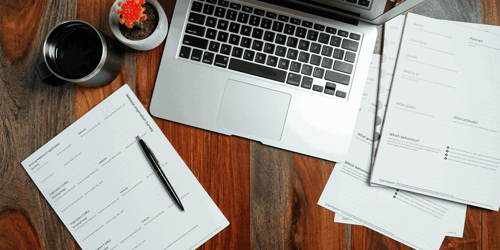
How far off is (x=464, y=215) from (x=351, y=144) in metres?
0.31

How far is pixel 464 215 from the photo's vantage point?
0.67 m

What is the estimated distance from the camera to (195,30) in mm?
616

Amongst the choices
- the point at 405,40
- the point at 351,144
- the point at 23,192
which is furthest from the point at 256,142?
the point at 23,192

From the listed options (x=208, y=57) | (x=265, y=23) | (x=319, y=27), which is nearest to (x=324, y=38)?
(x=319, y=27)

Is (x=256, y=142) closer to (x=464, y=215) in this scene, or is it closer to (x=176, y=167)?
(x=176, y=167)

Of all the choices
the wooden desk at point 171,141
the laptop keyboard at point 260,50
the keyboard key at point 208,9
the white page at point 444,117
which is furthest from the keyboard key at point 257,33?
the white page at point 444,117

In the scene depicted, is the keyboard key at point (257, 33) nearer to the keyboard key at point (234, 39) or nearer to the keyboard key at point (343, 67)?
the keyboard key at point (234, 39)

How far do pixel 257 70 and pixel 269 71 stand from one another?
3 cm

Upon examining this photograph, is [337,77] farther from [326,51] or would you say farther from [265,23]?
[265,23]

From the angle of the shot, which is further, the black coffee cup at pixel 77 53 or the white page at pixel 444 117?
the white page at pixel 444 117

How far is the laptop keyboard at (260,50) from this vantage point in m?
0.62

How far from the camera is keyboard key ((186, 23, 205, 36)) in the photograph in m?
0.62

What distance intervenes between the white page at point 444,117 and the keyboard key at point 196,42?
1.46 feet

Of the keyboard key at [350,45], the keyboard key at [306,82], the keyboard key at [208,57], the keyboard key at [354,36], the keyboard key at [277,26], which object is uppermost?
the keyboard key at [354,36]
